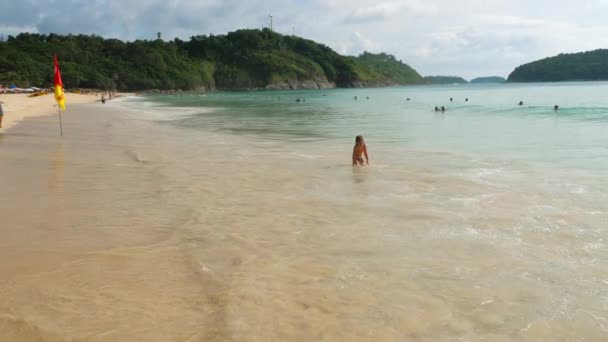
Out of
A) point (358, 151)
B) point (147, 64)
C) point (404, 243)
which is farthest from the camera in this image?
point (147, 64)

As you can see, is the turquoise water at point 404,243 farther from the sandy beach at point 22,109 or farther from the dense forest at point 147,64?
the dense forest at point 147,64

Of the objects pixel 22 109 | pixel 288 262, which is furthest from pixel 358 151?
pixel 22 109

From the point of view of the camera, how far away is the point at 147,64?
151 m

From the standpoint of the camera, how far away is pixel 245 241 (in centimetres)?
670

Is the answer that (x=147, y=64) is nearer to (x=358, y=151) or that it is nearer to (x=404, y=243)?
(x=358, y=151)

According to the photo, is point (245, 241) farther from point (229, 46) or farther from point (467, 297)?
point (229, 46)

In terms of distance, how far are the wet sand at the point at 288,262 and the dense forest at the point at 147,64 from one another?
102706mm

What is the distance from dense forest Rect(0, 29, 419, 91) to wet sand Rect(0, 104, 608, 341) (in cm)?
10271

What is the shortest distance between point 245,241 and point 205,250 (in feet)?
2.05

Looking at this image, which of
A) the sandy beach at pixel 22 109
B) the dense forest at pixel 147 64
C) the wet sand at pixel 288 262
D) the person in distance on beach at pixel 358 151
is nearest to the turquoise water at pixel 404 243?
the wet sand at pixel 288 262

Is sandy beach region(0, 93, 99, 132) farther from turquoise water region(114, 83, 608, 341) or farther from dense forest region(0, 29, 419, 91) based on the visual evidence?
dense forest region(0, 29, 419, 91)

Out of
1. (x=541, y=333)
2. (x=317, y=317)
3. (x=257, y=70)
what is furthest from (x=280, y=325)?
(x=257, y=70)

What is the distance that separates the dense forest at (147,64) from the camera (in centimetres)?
11526

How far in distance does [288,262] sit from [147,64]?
157 m
